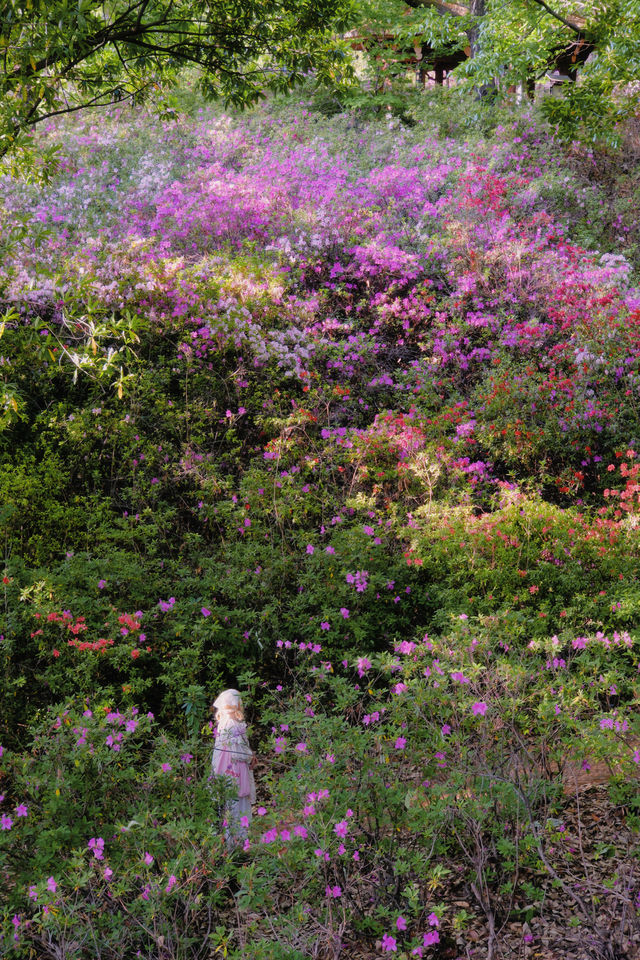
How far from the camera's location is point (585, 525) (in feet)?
18.9

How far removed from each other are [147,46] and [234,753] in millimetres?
4010

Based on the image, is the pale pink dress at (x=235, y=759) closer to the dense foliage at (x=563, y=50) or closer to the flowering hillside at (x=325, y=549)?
the flowering hillside at (x=325, y=549)

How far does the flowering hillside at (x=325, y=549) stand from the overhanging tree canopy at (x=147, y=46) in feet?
2.82

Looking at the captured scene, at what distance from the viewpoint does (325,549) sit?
5699mm

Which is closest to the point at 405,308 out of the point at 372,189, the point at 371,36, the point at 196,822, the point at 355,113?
the point at 372,189

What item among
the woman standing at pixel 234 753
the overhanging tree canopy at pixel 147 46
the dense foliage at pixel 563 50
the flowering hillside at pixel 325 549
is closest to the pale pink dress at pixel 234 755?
the woman standing at pixel 234 753

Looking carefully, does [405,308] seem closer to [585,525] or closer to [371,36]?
[585,525]

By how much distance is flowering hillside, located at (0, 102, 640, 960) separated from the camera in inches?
117

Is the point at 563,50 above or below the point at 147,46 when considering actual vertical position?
below

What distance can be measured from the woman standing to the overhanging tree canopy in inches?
123

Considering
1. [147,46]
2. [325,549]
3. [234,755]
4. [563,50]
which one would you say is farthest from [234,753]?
[563,50]

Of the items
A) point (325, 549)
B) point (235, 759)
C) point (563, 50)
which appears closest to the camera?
point (235, 759)

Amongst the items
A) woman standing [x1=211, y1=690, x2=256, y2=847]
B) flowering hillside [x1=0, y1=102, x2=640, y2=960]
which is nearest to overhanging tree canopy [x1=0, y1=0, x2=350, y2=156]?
flowering hillside [x1=0, y1=102, x2=640, y2=960]

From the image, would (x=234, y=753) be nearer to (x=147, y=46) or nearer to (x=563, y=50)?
(x=147, y=46)
